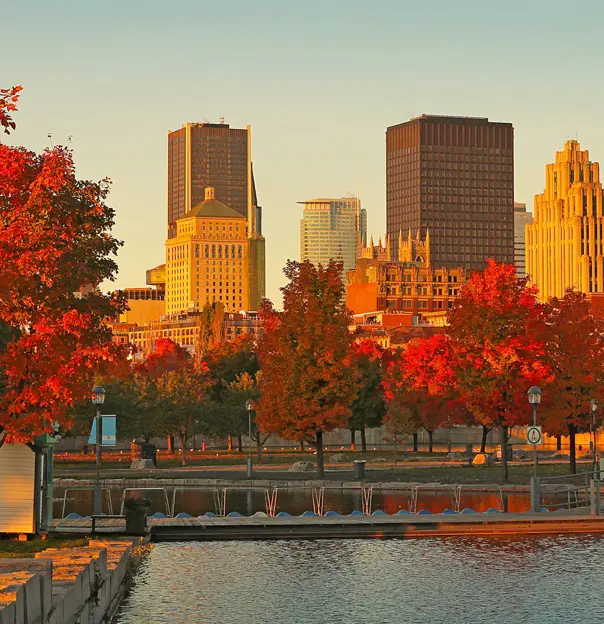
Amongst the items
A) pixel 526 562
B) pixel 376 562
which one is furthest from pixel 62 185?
pixel 526 562

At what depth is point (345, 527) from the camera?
4256 centimetres

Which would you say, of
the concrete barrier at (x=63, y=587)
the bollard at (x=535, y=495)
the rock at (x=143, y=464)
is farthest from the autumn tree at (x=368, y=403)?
the concrete barrier at (x=63, y=587)

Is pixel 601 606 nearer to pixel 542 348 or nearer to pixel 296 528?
pixel 296 528

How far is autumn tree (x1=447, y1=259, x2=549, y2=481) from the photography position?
2680 inches

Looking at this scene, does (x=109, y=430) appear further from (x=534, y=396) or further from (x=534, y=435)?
(x=534, y=435)

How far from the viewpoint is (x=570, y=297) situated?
245 ft

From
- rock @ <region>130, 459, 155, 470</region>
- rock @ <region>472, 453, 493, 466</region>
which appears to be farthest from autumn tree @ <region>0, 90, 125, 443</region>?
rock @ <region>472, 453, 493, 466</region>

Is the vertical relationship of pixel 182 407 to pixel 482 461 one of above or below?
above

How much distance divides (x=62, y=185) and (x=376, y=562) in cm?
1291

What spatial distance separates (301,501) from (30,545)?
85.0 ft

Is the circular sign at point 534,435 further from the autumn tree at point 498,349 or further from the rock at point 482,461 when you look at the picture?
the rock at point 482,461

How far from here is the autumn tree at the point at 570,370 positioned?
233 feet

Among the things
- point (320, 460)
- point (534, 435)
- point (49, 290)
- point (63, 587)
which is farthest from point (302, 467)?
point (63, 587)

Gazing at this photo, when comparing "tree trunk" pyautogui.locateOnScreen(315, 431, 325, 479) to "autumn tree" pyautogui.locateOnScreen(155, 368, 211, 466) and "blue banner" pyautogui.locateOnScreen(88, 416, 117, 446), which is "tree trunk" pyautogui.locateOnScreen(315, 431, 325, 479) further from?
"autumn tree" pyautogui.locateOnScreen(155, 368, 211, 466)
